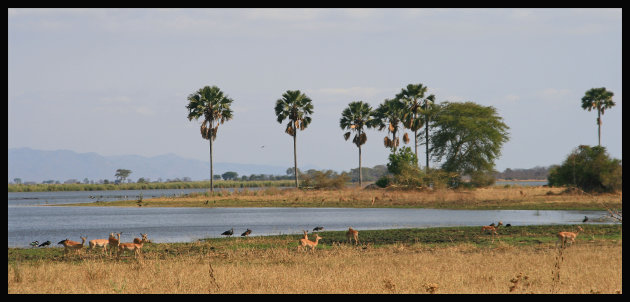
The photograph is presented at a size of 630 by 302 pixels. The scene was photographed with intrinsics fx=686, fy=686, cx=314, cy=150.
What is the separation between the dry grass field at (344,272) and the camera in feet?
42.0

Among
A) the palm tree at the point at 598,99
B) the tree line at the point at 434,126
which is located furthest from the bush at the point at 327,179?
the palm tree at the point at 598,99

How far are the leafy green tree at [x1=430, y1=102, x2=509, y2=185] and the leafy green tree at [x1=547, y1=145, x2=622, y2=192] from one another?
52.2 feet

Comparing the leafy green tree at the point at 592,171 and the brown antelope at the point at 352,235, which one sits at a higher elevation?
the leafy green tree at the point at 592,171

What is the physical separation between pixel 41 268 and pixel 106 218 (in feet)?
92.9

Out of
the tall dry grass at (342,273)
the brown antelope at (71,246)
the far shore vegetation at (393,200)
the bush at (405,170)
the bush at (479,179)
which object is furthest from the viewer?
the bush at (479,179)

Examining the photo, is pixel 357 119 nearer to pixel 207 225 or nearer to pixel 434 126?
pixel 434 126

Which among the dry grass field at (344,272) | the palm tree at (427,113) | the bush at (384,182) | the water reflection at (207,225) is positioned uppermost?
the palm tree at (427,113)

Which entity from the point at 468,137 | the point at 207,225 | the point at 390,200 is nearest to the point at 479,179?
the point at 468,137

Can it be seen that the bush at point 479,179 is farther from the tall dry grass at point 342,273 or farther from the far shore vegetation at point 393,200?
the tall dry grass at point 342,273

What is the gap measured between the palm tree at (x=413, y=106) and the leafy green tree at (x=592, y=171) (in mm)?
23548

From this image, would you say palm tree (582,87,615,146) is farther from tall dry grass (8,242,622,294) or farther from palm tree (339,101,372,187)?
tall dry grass (8,242,622,294)

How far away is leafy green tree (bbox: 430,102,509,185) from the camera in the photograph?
75.9 metres

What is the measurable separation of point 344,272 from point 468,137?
64.1 m
